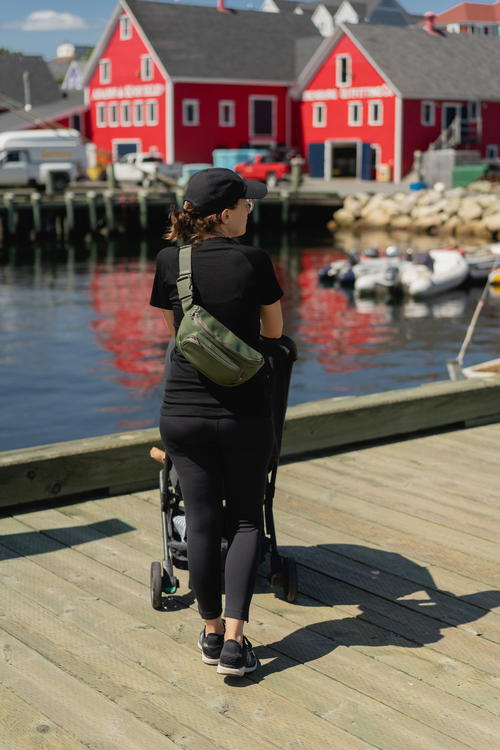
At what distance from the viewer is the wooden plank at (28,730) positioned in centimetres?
319

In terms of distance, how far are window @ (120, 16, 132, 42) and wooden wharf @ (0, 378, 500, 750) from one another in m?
54.5

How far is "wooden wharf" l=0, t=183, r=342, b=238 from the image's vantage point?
42.4 meters

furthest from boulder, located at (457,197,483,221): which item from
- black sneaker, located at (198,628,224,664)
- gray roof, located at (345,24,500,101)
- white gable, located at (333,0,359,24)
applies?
black sneaker, located at (198,628,224,664)

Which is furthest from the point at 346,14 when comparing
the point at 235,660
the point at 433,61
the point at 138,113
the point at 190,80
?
the point at 235,660

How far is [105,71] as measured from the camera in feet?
195

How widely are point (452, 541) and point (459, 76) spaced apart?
2032 inches

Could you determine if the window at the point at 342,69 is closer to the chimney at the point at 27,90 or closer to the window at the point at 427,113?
the window at the point at 427,113

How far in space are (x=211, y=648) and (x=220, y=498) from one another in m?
0.51

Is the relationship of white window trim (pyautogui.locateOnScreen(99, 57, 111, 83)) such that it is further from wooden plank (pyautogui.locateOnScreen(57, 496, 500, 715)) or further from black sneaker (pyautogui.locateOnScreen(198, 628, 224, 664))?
black sneaker (pyautogui.locateOnScreen(198, 628, 224, 664))

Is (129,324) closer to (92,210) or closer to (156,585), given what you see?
(92,210)

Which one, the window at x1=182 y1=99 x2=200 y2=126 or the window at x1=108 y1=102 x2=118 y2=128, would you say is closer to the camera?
the window at x1=182 y1=99 x2=200 y2=126

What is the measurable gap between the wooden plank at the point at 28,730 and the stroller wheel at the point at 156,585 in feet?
2.51

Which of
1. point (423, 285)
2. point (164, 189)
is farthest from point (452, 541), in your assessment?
point (164, 189)

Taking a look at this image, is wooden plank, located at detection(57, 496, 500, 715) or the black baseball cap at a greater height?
the black baseball cap
